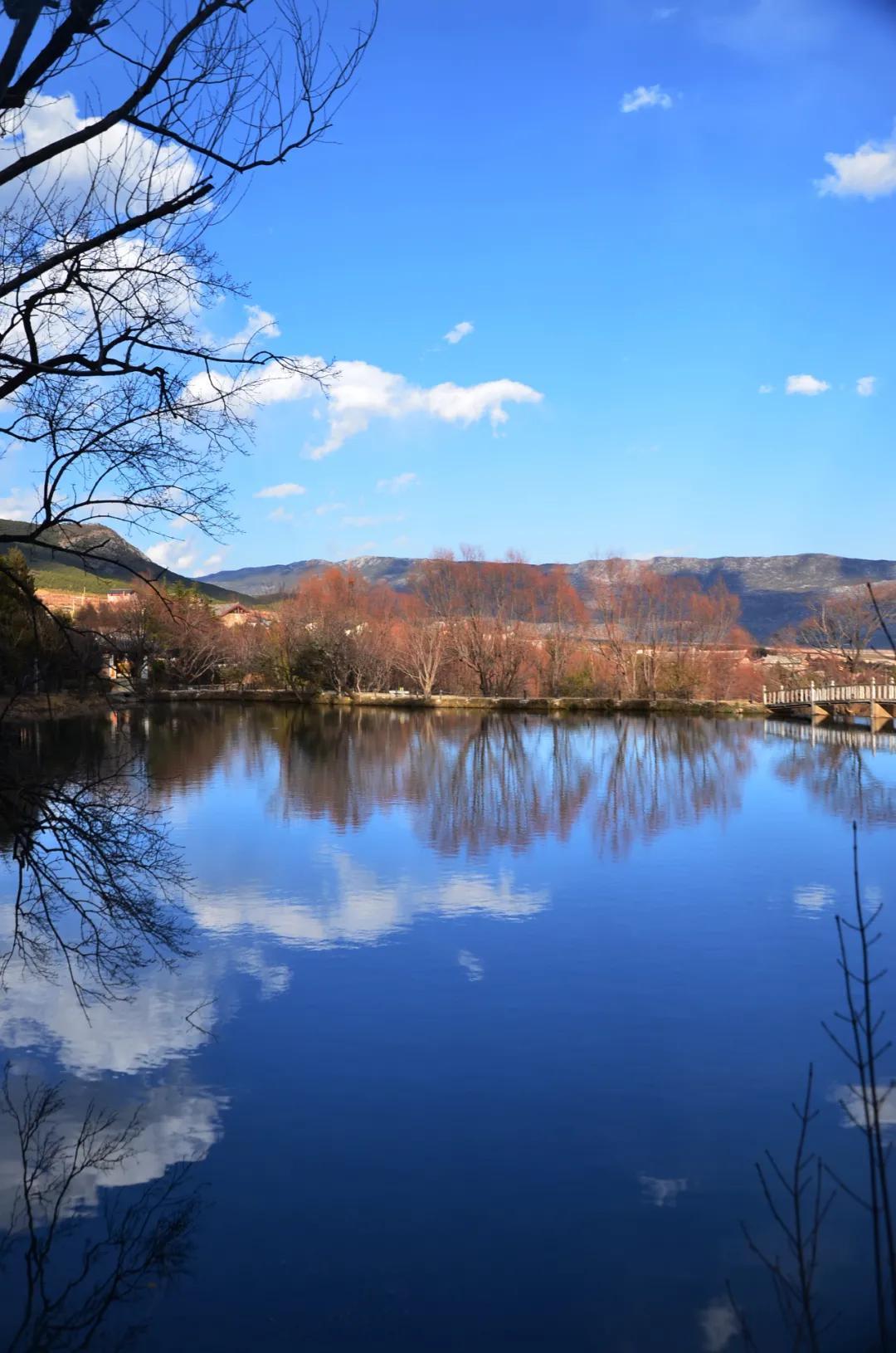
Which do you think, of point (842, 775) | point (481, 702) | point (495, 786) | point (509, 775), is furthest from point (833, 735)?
point (481, 702)

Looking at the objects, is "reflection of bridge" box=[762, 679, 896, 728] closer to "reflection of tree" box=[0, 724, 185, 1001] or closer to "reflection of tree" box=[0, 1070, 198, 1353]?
"reflection of tree" box=[0, 724, 185, 1001]

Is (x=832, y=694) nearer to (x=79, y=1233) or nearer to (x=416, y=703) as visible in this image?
(x=416, y=703)

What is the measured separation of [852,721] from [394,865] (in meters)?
20.5

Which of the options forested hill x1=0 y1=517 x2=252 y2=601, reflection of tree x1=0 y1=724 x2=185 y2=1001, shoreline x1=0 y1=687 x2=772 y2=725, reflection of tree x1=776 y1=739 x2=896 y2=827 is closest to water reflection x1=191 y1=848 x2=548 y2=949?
reflection of tree x1=0 y1=724 x2=185 y2=1001

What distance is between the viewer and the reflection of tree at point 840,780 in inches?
468

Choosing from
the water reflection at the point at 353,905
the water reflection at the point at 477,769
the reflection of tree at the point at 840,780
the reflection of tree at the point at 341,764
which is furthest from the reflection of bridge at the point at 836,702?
the water reflection at the point at 353,905

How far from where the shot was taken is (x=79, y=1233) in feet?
10.8

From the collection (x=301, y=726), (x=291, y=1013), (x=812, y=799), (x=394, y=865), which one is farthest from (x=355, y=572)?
(x=291, y=1013)

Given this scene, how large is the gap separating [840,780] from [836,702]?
38.7ft

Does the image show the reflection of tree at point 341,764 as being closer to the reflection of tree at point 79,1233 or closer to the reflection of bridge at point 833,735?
the reflection of tree at point 79,1233

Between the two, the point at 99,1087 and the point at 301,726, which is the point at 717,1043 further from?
the point at 301,726

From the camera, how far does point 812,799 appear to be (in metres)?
13.1

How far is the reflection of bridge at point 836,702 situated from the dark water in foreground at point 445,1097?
14453mm

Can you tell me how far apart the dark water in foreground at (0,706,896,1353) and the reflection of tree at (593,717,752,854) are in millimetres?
1980
